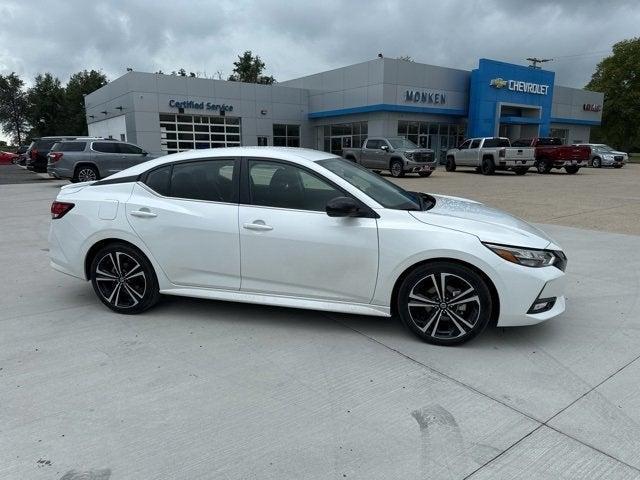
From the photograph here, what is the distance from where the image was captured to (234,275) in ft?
13.7

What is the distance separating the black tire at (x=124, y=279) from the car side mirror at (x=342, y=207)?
72.3 inches

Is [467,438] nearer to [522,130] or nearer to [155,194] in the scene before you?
[155,194]

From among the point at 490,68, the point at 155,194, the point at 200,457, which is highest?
the point at 490,68

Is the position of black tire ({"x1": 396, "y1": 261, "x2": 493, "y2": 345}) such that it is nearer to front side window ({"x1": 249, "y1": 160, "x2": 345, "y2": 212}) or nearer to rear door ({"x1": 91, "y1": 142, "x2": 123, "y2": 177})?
front side window ({"x1": 249, "y1": 160, "x2": 345, "y2": 212})

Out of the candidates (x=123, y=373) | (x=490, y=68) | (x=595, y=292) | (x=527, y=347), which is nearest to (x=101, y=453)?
(x=123, y=373)

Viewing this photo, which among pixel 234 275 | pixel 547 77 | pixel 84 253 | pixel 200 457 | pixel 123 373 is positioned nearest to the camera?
pixel 200 457

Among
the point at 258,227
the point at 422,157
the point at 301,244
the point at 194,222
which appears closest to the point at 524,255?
the point at 301,244

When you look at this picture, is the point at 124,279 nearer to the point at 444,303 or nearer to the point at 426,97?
the point at 444,303

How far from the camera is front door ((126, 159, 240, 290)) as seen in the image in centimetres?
414

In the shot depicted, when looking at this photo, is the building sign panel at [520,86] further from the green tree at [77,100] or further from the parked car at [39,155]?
the green tree at [77,100]

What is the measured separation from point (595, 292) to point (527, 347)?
1.88m

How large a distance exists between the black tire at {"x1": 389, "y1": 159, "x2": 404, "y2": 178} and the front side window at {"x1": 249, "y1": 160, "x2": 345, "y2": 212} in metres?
18.8

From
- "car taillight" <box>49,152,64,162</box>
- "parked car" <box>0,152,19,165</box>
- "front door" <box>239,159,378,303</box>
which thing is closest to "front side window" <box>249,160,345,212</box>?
"front door" <box>239,159,378,303</box>

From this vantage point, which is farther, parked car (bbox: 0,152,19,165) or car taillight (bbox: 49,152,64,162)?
parked car (bbox: 0,152,19,165)
